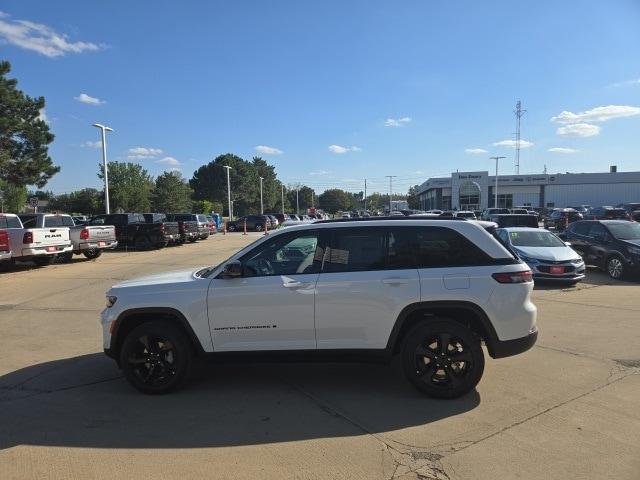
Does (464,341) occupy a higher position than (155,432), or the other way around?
(464,341)

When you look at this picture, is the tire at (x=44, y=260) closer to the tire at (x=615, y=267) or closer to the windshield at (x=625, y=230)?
the tire at (x=615, y=267)

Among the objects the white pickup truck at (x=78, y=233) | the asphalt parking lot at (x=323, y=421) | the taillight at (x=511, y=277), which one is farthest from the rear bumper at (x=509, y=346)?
the white pickup truck at (x=78, y=233)

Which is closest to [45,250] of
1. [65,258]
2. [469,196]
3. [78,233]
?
[78,233]

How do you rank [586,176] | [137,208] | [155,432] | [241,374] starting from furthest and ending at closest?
[586,176] → [137,208] → [241,374] → [155,432]

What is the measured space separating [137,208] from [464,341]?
78767 millimetres

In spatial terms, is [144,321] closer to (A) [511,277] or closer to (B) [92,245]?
(A) [511,277]

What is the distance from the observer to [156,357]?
4922mm

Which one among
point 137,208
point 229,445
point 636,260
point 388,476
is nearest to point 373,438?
point 388,476

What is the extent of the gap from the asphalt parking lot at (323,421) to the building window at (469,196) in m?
81.1

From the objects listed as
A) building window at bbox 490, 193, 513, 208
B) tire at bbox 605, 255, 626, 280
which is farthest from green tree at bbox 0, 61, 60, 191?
building window at bbox 490, 193, 513, 208

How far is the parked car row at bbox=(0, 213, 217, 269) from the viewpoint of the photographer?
15367 mm

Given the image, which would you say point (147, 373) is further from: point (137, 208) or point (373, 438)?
point (137, 208)

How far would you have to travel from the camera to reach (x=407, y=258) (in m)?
4.77

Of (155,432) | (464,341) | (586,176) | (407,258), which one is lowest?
(155,432)
